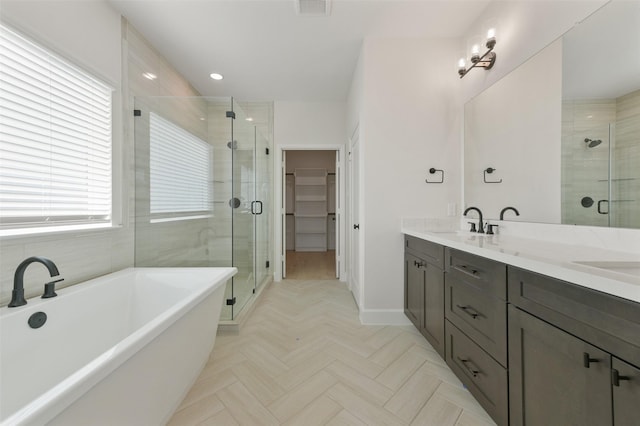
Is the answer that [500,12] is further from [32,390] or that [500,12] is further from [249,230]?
[32,390]

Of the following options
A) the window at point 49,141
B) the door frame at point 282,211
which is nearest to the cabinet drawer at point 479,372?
the door frame at point 282,211

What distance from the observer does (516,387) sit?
3.32 feet

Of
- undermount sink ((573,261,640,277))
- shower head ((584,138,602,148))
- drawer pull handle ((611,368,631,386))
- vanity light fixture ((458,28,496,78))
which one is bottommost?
drawer pull handle ((611,368,631,386))

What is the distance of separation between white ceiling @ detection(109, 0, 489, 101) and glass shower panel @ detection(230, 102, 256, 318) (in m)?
0.64

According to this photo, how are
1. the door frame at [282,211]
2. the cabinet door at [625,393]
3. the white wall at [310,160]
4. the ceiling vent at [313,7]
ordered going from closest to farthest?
the cabinet door at [625,393], the ceiling vent at [313,7], the door frame at [282,211], the white wall at [310,160]

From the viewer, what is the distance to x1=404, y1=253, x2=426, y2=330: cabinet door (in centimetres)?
198

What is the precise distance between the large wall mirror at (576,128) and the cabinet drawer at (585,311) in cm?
61

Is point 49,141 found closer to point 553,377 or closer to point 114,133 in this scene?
point 114,133

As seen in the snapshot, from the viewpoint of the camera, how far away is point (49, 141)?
1.50 metres

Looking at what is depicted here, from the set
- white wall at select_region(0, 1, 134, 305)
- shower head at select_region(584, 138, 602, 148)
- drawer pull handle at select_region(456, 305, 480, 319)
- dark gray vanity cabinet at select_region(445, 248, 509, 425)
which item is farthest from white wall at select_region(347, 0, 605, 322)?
white wall at select_region(0, 1, 134, 305)

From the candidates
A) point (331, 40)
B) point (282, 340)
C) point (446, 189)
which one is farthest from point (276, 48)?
point (282, 340)

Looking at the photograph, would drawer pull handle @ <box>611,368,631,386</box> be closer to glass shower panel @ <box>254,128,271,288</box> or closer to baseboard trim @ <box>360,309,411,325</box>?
baseboard trim @ <box>360,309,411,325</box>

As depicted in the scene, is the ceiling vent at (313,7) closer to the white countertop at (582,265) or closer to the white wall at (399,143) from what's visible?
the white wall at (399,143)

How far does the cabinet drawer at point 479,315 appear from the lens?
1.10 m
